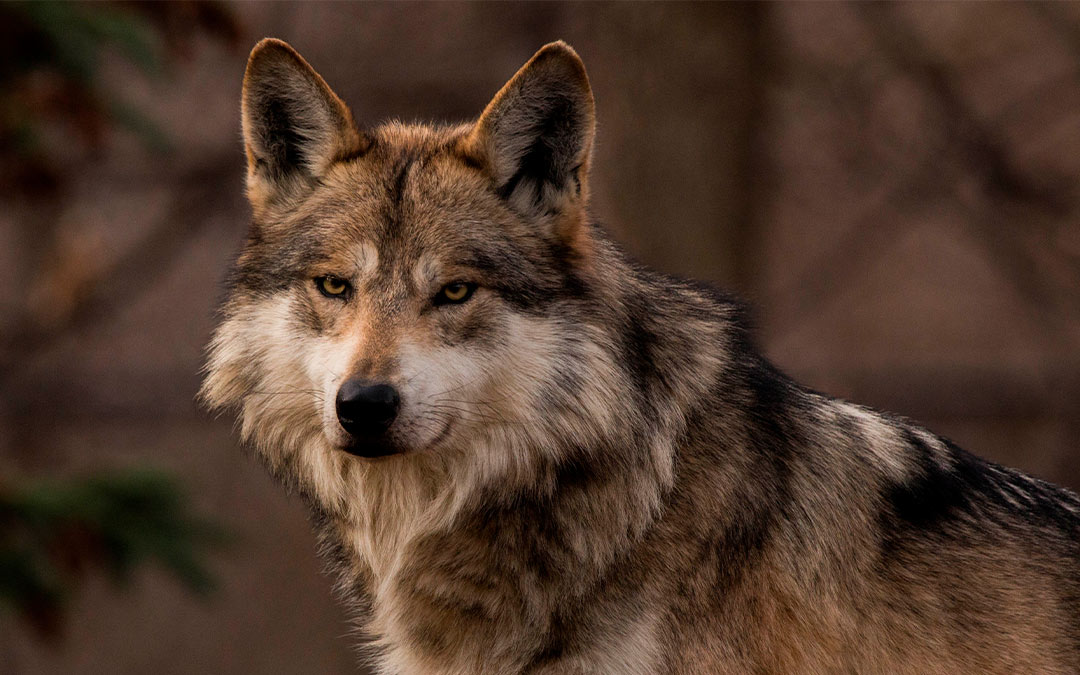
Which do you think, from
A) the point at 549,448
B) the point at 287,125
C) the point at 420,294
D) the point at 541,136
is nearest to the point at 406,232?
the point at 420,294

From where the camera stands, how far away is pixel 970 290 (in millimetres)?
13922

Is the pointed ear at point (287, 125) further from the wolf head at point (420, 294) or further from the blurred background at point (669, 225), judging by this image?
the blurred background at point (669, 225)

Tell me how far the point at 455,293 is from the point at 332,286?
401 millimetres

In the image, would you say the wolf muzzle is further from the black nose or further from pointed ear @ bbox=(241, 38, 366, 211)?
pointed ear @ bbox=(241, 38, 366, 211)

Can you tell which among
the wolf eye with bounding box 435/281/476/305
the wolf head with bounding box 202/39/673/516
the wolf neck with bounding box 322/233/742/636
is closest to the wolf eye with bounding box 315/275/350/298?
the wolf head with bounding box 202/39/673/516

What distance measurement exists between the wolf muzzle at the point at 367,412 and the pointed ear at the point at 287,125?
1.00 metres

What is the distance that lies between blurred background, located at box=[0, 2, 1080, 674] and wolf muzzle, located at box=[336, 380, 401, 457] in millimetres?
5027

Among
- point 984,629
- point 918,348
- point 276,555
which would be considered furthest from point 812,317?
Answer: point 984,629

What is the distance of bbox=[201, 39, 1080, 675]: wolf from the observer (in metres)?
3.61

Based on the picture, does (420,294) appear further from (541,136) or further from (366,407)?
(541,136)

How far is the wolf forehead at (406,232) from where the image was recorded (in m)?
3.70

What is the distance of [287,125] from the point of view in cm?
406

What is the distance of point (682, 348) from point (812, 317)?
10.7 meters

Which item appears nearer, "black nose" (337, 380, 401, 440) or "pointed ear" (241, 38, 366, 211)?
"black nose" (337, 380, 401, 440)
